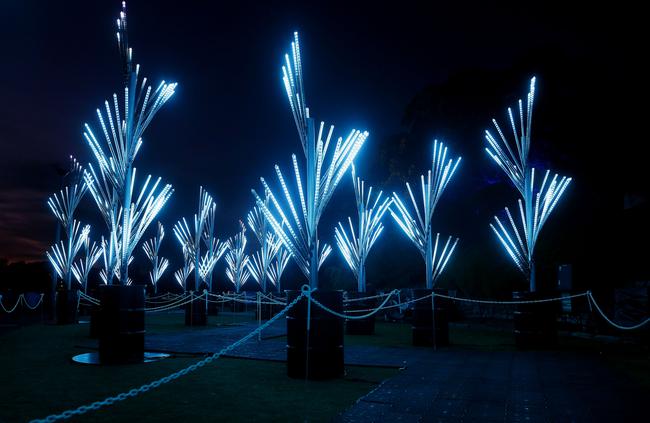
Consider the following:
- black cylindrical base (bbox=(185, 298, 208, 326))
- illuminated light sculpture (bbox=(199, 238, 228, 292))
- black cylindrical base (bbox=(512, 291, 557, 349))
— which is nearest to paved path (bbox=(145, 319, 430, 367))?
black cylindrical base (bbox=(512, 291, 557, 349))

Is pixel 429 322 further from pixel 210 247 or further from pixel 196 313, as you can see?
pixel 210 247

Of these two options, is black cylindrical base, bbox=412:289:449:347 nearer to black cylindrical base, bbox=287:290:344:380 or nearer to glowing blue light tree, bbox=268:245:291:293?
black cylindrical base, bbox=287:290:344:380

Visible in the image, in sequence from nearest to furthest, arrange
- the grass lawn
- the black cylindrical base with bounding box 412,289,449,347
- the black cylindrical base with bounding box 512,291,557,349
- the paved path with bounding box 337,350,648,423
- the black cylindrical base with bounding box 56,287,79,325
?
the paved path with bounding box 337,350,648,423
the grass lawn
the black cylindrical base with bounding box 512,291,557,349
the black cylindrical base with bounding box 412,289,449,347
the black cylindrical base with bounding box 56,287,79,325

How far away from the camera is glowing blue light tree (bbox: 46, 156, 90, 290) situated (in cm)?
2333

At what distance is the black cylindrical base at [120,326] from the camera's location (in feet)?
34.1

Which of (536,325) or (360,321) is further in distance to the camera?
(360,321)

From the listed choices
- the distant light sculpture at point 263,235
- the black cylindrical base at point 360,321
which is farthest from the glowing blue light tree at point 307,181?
the distant light sculpture at point 263,235

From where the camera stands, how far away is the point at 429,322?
46.6 ft

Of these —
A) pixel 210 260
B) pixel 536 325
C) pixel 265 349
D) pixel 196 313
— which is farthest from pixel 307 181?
pixel 210 260

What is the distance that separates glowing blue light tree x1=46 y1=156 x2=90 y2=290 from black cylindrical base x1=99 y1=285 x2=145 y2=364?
554 inches

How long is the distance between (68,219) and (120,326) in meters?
15.2

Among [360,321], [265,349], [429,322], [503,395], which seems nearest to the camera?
[503,395]

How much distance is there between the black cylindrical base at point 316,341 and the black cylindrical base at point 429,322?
583 cm

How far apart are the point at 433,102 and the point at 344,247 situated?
14670 mm
